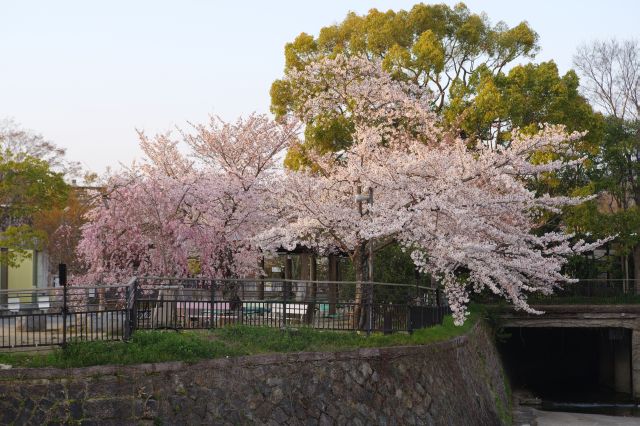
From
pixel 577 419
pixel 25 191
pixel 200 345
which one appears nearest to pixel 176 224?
pixel 25 191

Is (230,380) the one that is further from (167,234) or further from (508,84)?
(508,84)

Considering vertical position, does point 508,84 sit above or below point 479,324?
above

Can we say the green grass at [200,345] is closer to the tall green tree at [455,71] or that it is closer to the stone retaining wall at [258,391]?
the stone retaining wall at [258,391]

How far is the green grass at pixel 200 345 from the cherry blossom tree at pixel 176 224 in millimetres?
7686

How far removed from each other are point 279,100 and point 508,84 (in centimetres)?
1194

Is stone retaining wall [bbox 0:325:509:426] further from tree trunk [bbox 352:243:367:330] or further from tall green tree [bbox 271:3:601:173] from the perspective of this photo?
tall green tree [bbox 271:3:601:173]

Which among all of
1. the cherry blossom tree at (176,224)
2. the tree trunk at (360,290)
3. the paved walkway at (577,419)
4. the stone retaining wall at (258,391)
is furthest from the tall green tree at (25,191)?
the paved walkway at (577,419)

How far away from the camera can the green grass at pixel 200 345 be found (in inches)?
637

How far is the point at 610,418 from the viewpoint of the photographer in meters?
30.9

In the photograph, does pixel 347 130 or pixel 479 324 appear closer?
pixel 479 324

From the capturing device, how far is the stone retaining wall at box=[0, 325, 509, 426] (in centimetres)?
1540

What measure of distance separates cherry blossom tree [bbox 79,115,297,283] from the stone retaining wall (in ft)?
28.8

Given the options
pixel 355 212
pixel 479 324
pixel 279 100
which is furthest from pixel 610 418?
pixel 279 100

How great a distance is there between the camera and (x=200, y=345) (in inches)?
702
